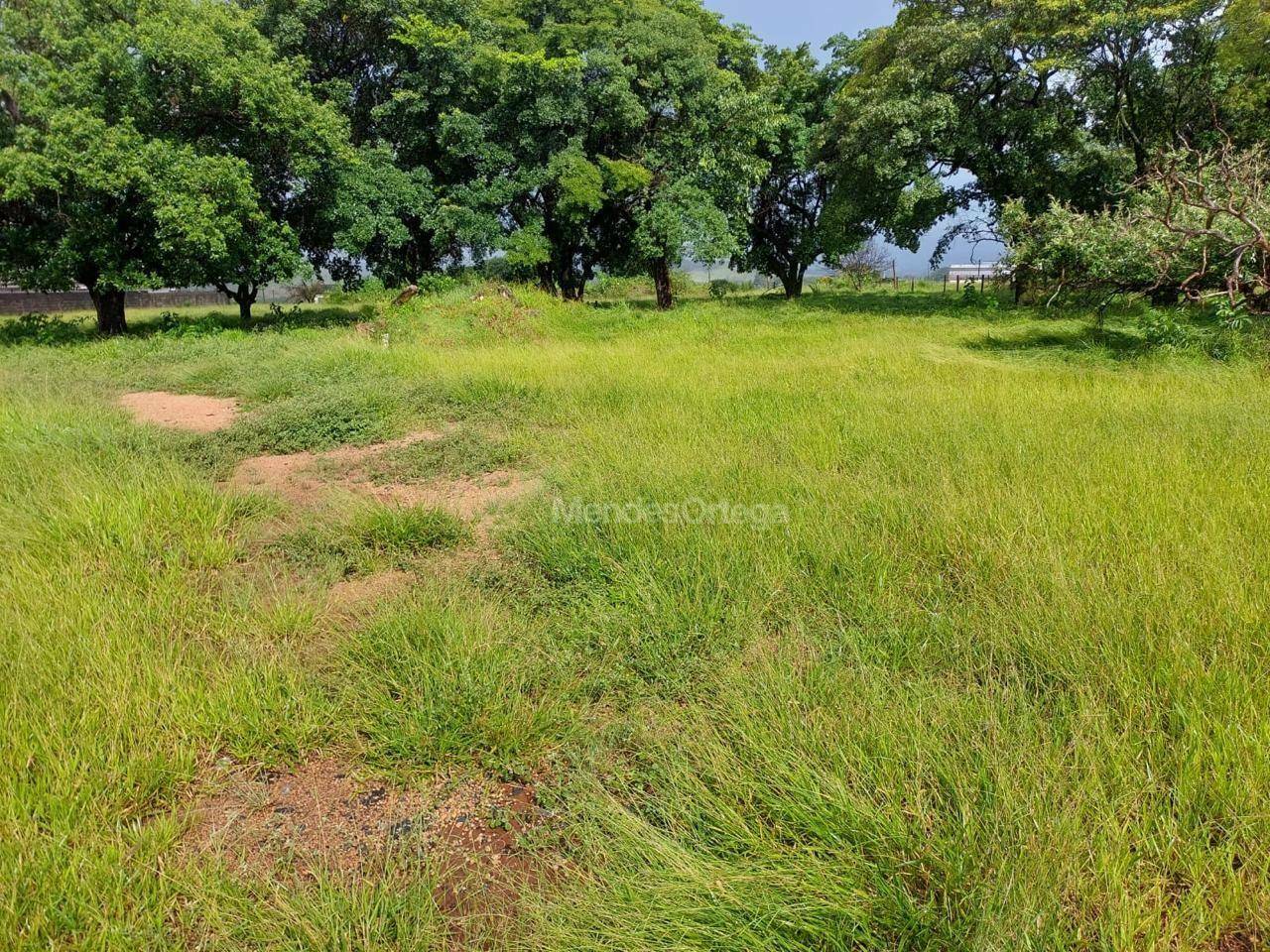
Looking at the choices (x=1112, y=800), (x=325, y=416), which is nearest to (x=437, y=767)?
(x=1112, y=800)

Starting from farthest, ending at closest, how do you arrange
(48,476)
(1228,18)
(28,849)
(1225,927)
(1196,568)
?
(1228,18) → (48,476) → (1196,568) → (28,849) → (1225,927)

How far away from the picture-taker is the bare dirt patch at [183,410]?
5238 millimetres

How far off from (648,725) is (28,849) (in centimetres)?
150

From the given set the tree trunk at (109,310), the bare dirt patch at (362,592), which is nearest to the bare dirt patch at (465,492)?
the bare dirt patch at (362,592)

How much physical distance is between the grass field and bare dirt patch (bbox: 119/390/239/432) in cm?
96

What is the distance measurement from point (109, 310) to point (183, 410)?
845 cm

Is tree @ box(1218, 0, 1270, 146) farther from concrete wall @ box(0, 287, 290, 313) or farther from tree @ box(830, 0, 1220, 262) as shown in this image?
concrete wall @ box(0, 287, 290, 313)

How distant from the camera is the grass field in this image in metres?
1.25

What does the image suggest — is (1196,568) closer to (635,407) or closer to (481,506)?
(481,506)

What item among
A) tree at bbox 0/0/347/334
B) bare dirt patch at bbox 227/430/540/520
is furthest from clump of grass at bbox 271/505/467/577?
tree at bbox 0/0/347/334

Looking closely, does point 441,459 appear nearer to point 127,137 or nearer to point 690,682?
point 690,682

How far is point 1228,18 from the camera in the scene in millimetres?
10203

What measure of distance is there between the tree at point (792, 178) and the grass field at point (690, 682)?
50.2 feet

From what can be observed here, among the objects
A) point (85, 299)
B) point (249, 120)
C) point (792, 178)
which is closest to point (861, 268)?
point (792, 178)
